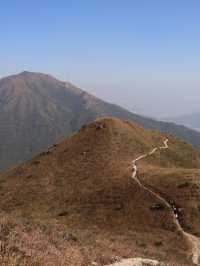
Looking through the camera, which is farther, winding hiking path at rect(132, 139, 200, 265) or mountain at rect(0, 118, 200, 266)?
winding hiking path at rect(132, 139, 200, 265)

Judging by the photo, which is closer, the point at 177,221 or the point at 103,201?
the point at 177,221

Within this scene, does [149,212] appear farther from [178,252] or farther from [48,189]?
[48,189]

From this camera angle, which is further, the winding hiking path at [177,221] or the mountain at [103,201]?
the winding hiking path at [177,221]

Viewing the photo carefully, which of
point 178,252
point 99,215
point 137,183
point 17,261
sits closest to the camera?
point 17,261

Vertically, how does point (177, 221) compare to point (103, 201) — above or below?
above

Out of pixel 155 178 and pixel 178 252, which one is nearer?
pixel 178 252

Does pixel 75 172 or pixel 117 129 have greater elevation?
pixel 117 129

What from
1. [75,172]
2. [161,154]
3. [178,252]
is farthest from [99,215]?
[161,154]

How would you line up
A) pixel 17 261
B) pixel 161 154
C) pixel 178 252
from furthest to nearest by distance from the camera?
pixel 161 154, pixel 178 252, pixel 17 261
